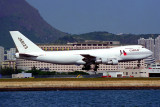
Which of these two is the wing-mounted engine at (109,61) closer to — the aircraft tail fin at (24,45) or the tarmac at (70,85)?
the tarmac at (70,85)

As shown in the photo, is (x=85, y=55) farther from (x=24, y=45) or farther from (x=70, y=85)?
(x=24, y=45)

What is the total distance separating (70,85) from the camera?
109062mm

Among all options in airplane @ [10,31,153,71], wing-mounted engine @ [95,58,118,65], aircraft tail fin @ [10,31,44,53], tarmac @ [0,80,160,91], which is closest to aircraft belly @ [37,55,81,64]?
airplane @ [10,31,153,71]

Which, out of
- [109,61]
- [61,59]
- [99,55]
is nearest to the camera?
[109,61]

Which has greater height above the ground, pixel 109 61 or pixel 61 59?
pixel 61 59

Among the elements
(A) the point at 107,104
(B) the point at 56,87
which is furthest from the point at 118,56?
(A) the point at 107,104

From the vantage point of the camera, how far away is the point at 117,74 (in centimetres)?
16738

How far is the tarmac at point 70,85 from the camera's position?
353 feet

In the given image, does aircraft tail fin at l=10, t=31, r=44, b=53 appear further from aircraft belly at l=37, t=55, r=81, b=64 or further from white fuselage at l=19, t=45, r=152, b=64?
aircraft belly at l=37, t=55, r=81, b=64

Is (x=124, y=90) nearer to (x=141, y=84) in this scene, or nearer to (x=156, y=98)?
(x=141, y=84)

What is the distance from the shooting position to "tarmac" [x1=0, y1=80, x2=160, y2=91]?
10769cm

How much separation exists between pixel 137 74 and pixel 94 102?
3667 inches

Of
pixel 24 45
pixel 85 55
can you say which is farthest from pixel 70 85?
pixel 24 45

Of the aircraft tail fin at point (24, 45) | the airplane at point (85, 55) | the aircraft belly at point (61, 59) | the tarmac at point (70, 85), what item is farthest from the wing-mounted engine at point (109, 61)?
the aircraft tail fin at point (24, 45)
